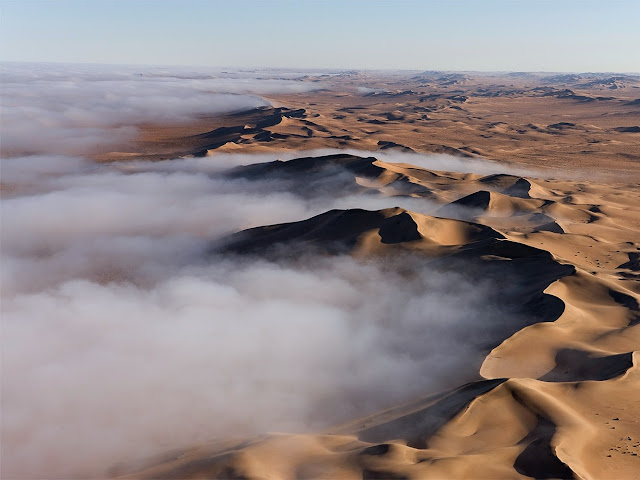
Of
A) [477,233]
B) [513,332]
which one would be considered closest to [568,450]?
[513,332]

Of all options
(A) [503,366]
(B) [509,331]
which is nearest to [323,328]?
(B) [509,331]

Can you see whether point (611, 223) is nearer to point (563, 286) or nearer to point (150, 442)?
point (563, 286)

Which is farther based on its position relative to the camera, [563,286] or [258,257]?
[258,257]

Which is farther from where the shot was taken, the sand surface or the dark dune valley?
the dark dune valley

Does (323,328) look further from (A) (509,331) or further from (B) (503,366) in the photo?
(B) (503,366)
